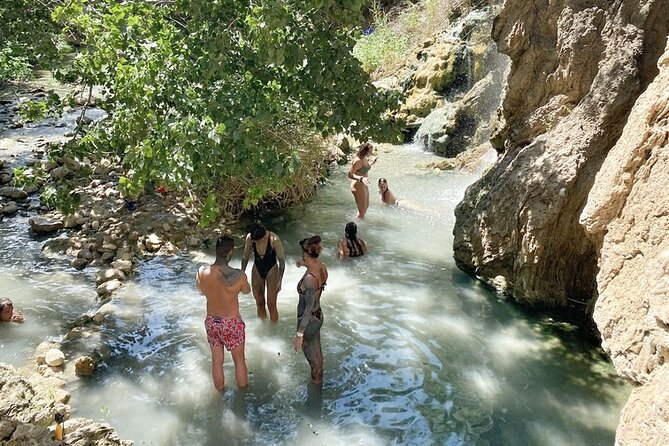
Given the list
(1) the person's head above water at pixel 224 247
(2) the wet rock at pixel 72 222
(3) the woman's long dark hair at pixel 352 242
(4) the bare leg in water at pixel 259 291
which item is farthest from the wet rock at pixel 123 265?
(1) the person's head above water at pixel 224 247

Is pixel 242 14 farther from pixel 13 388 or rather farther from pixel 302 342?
pixel 13 388

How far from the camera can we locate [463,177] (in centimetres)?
1294

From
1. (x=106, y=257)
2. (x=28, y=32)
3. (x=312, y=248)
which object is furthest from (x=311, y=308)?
(x=28, y=32)

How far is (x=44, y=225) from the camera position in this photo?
380 inches

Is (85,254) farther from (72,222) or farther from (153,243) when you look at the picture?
(72,222)

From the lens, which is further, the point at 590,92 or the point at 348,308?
the point at 348,308

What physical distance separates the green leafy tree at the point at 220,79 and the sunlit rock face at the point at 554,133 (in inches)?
87.1

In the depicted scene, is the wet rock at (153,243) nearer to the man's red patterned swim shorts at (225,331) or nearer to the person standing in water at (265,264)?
the person standing in water at (265,264)

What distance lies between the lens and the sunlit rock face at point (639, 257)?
11.3ft

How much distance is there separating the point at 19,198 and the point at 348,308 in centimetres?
749

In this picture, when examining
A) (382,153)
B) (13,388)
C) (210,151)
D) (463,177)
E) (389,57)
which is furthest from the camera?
(389,57)

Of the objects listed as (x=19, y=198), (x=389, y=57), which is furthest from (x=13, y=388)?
(x=389, y=57)

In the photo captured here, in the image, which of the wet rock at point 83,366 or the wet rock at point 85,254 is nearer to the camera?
the wet rock at point 83,366

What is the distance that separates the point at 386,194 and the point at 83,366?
6.57m
